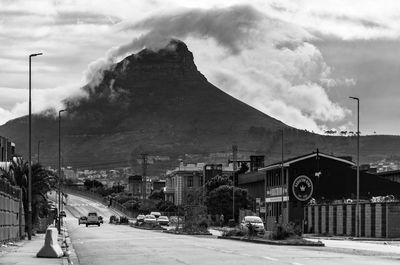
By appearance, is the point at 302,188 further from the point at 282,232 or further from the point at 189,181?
the point at 189,181

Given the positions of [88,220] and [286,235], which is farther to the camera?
[88,220]

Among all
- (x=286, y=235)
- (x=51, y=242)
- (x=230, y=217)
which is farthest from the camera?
(x=230, y=217)

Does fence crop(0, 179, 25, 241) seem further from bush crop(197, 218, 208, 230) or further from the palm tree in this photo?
bush crop(197, 218, 208, 230)

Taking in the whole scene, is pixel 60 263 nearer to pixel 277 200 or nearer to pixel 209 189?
pixel 277 200

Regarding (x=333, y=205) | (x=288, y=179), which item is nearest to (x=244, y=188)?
(x=288, y=179)

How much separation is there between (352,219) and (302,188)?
2610cm

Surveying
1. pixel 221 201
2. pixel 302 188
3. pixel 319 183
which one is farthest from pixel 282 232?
pixel 221 201

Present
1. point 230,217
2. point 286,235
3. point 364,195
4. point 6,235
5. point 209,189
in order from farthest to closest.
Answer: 1. point 209,189
2. point 230,217
3. point 364,195
4. point 286,235
5. point 6,235

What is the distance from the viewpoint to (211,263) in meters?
29.2

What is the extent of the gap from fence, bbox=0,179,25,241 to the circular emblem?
151ft

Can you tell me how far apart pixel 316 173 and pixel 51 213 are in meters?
33.7

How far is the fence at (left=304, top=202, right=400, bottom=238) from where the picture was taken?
2591 inches

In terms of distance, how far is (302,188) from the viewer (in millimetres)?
100688

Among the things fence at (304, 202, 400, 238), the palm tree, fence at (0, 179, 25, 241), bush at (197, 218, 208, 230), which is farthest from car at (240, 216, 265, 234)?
the palm tree
